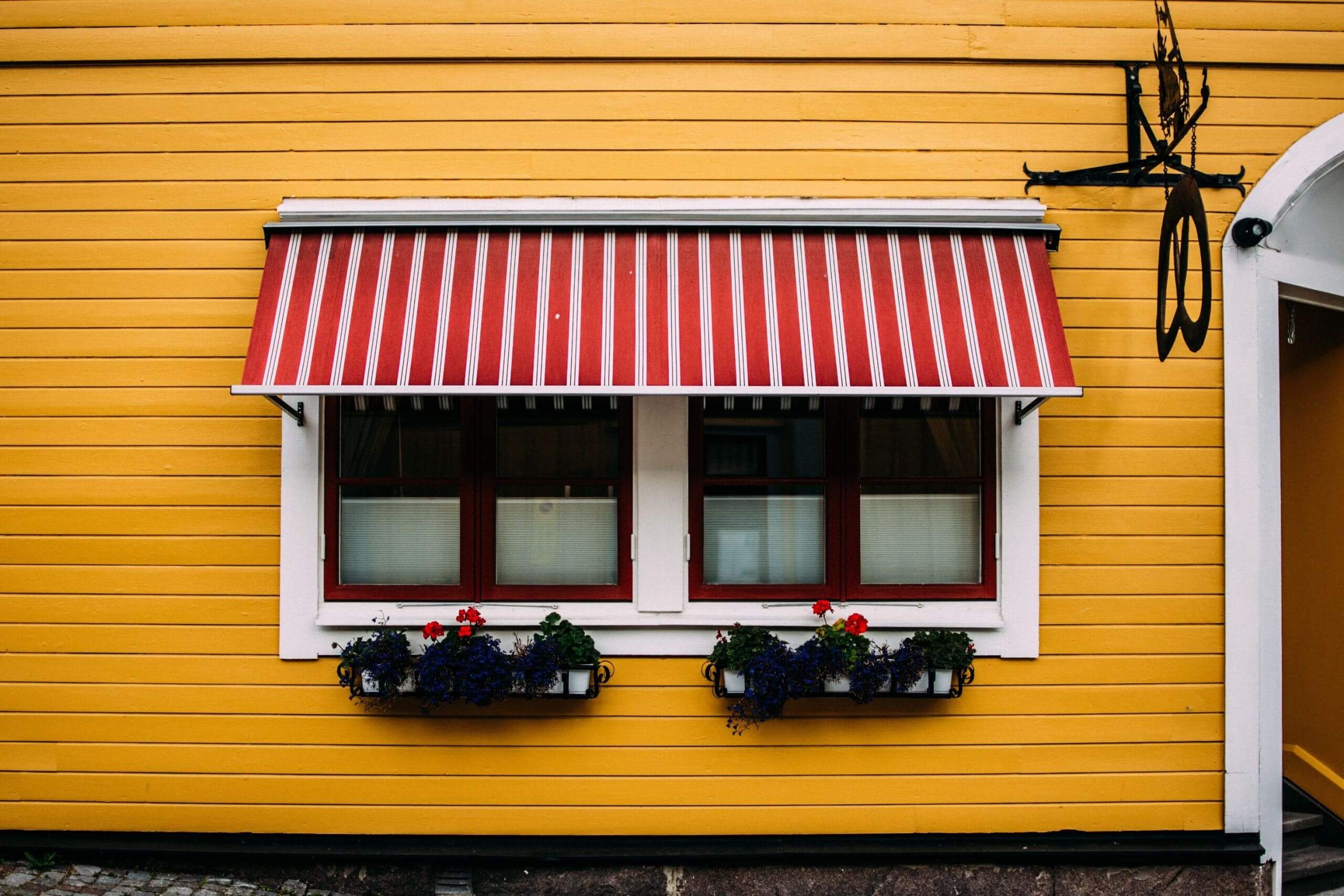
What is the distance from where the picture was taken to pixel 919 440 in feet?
13.0

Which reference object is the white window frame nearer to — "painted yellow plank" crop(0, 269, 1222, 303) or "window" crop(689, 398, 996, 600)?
"window" crop(689, 398, 996, 600)

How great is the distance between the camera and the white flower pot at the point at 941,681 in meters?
3.67

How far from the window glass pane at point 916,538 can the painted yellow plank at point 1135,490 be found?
0.42 m

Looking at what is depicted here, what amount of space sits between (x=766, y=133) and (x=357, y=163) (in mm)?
2092

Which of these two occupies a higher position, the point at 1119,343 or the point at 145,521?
the point at 1119,343

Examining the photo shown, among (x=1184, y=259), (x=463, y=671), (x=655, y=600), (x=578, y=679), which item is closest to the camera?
(x=1184, y=259)

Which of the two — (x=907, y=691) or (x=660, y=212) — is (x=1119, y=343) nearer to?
(x=907, y=691)

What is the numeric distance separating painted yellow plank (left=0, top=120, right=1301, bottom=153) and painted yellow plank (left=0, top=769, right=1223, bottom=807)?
3178mm

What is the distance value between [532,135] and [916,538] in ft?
9.30

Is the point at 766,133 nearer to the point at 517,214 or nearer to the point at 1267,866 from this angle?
the point at 517,214

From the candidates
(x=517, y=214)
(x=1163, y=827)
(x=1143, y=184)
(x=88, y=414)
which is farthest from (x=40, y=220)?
(x=1163, y=827)

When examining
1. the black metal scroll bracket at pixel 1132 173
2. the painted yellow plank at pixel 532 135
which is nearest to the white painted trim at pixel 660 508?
the painted yellow plank at pixel 532 135

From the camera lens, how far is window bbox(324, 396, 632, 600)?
153 inches

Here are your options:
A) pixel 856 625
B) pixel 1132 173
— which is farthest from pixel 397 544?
pixel 1132 173
